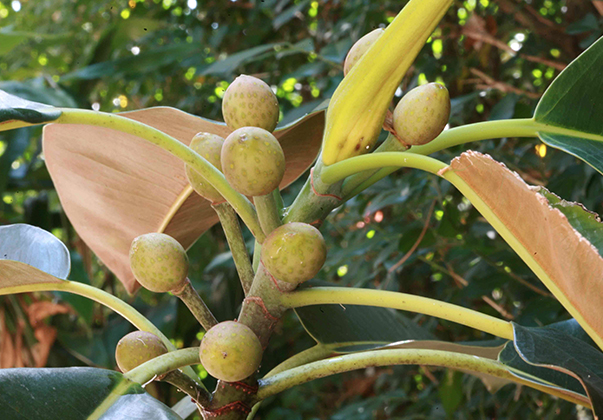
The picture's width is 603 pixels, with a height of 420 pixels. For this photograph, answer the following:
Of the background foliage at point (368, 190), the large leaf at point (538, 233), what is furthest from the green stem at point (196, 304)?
the background foliage at point (368, 190)

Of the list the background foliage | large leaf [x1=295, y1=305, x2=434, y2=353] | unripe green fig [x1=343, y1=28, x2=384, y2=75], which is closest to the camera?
unripe green fig [x1=343, y1=28, x2=384, y2=75]

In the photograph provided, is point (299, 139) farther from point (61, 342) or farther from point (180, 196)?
point (61, 342)

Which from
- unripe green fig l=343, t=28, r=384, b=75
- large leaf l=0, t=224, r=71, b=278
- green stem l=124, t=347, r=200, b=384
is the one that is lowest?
large leaf l=0, t=224, r=71, b=278

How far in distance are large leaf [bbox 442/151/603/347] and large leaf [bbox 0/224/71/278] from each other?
36cm

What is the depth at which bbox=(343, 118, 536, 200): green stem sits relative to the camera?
16.8 inches

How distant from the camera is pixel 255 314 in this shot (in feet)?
1.45

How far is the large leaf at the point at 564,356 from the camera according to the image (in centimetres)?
37

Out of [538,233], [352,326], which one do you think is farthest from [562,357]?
[352,326]

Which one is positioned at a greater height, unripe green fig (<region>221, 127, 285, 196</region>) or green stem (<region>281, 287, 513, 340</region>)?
unripe green fig (<region>221, 127, 285, 196</region>)

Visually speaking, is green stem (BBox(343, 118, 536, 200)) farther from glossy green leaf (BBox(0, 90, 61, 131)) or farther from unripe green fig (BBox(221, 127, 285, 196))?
glossy green leaf (BBox(0, 90, 61, 131))

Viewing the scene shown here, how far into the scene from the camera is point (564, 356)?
1.38 ft

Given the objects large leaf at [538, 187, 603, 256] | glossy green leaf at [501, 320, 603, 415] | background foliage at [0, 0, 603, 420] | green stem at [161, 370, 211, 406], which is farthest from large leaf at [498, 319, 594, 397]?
background foliage at [0, 0, 603, 420]

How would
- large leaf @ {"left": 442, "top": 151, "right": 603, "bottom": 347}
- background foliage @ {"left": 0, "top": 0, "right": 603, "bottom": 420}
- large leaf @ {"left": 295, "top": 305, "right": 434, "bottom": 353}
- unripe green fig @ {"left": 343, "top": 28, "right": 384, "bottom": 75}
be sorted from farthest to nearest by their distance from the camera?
background foliage @ {"left": 0, "top": 0, "right": 603, "bottom": 420}, large leaf @ {"left": 295, "top": 305, "right": 434, "bottom": 353}, unripe green fig @ {"left": 343, "top": 28, "right": 384, "bottom": 75}, large leaf @ {"left": 442, "top": 151, "right": 603, "bottom": 347}

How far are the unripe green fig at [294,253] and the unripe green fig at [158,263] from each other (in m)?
0.08
